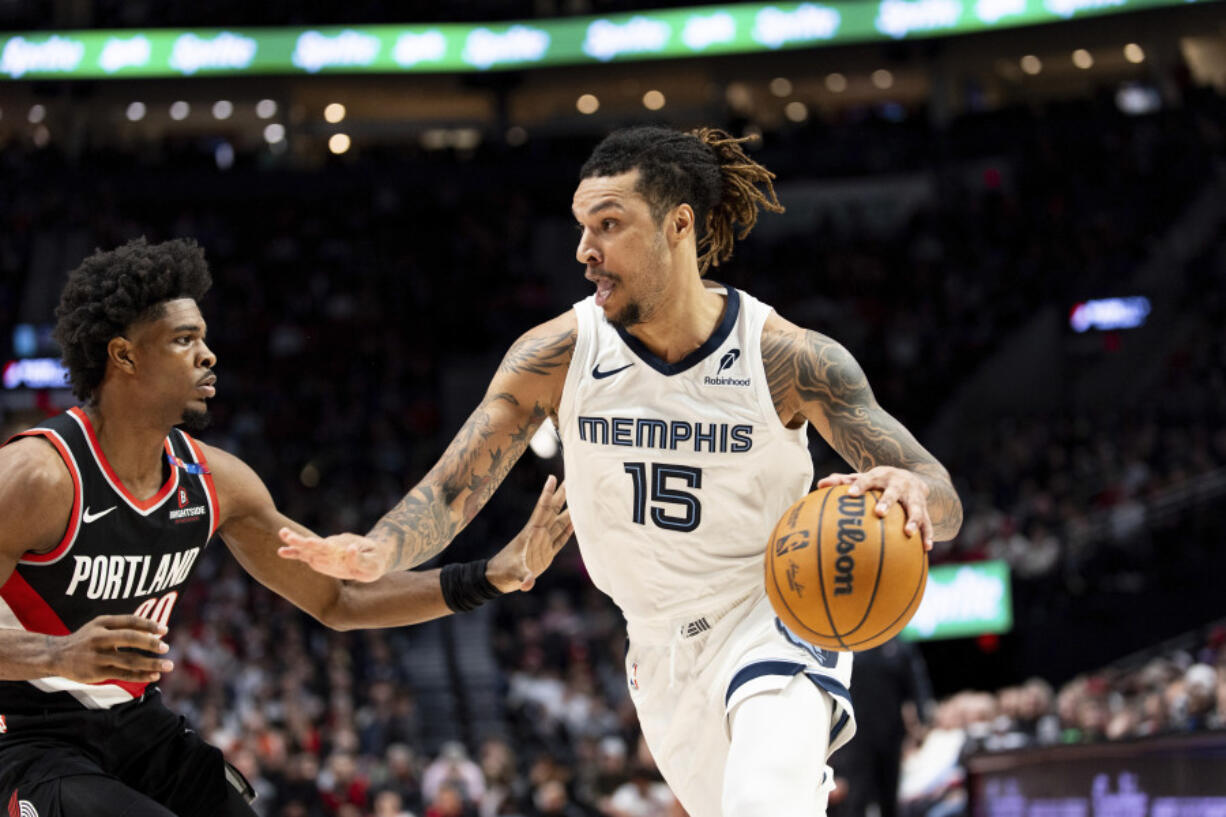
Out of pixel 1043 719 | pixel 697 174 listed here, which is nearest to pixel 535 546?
pixel 697 174

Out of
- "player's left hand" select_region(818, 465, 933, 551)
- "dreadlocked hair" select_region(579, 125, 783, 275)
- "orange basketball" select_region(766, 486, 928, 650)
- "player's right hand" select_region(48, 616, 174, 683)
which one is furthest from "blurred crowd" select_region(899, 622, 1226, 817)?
"player's right hand" select_region(48, 616, 174, 683)

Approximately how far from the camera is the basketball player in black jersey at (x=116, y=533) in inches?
152

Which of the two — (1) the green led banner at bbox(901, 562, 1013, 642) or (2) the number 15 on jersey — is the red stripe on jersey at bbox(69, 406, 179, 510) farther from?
(1) the green led banner at bbox(901, 562, 1013, 642)

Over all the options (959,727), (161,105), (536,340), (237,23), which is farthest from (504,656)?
(161,105)

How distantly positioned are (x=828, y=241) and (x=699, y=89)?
22.1 ft

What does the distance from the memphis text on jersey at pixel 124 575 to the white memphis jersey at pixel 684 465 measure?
4.21 feet

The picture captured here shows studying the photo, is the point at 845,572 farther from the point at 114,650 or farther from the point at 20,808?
the point at 20,808

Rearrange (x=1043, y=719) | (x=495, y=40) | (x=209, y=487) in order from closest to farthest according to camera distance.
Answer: (x=209, y=487) < (x=1043, y=719) < (x=495, y=40)

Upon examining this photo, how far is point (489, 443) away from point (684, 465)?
A: 2.11 ft

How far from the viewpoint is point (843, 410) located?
430 centimetres

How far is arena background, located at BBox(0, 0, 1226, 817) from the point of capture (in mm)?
15148

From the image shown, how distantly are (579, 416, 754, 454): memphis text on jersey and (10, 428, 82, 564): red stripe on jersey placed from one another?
1563mm

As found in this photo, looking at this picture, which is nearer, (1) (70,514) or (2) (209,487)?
(1) (70,514)

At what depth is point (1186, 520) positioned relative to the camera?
16.3 m
